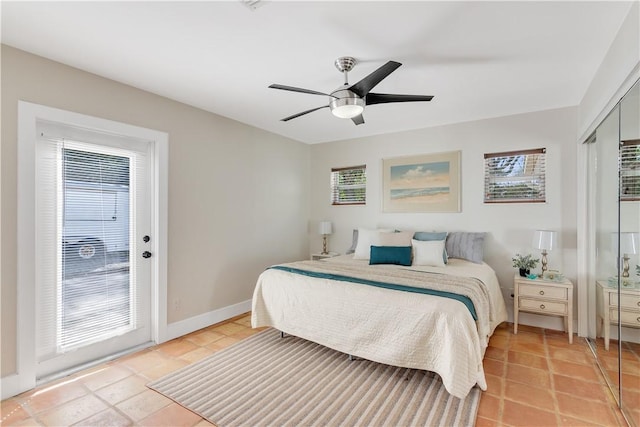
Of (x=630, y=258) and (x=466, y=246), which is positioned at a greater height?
(x=630, y=258)

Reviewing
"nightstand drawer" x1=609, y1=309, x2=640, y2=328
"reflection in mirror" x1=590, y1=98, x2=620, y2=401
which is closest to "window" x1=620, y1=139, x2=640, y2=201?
"reflection in mirror" x1=590, y1=98, x2=620, y2=401

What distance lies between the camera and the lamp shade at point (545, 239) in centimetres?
320

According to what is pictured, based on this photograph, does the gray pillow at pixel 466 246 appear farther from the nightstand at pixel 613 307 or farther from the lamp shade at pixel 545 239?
the nightstand at pixel 613 307

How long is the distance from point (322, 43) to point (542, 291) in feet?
10.7

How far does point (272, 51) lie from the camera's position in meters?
2.29

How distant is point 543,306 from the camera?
317 cm

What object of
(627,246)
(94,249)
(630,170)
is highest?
(630,170)

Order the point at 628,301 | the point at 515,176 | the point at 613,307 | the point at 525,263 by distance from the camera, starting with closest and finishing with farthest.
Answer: the point at 628,301 → the point at 613,307 → the point at 525,263 → the point at 515,176

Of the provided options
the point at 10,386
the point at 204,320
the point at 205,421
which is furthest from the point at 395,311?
the point at 10,386

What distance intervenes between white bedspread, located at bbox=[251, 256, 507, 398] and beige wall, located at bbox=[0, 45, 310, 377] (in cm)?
91

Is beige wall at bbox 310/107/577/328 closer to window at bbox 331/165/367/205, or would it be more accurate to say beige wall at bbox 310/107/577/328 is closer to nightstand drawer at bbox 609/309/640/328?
window at bbox 331/165/367/205

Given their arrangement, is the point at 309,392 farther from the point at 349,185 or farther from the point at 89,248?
the point at 349,185

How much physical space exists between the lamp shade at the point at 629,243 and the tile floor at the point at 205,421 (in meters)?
1.07

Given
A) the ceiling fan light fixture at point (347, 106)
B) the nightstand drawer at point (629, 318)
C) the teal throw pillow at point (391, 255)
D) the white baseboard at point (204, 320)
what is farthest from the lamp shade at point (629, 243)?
the white baseboard at point (204, 320)
